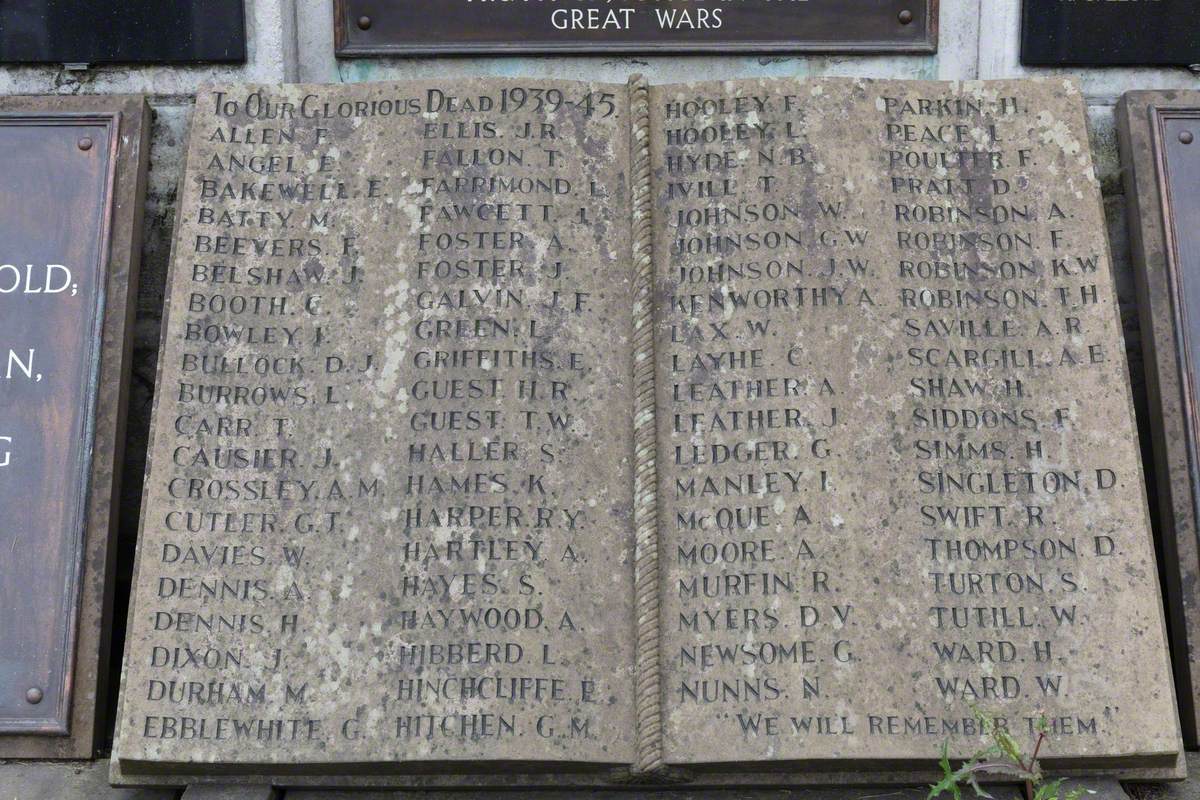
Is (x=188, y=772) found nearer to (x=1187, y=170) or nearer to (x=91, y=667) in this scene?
(x=91, y=667)

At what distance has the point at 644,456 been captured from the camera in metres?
3.36

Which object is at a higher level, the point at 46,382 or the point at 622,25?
the point at 622,25

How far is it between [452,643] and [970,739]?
4.02 ft

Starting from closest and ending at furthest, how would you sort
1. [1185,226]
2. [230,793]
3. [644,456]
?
[230,793]
[644,456]
[1185,226]

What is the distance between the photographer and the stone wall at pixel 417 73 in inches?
159

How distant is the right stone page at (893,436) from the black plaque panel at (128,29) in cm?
145

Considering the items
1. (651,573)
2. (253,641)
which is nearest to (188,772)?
(253,641)

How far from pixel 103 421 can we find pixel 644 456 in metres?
1.48

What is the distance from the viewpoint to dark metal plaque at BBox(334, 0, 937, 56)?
427 centimetres

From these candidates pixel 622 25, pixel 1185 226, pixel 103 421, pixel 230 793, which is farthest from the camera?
pixel 622 25

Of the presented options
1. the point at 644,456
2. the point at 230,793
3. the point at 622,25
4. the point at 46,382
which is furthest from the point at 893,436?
the point at 46,382

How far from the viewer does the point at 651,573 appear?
3.25 m

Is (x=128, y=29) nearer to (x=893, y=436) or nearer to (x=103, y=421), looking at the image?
(x=103, y=421)

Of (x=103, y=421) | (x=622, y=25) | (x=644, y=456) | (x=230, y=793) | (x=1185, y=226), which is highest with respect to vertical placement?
(x=622, y=25)
